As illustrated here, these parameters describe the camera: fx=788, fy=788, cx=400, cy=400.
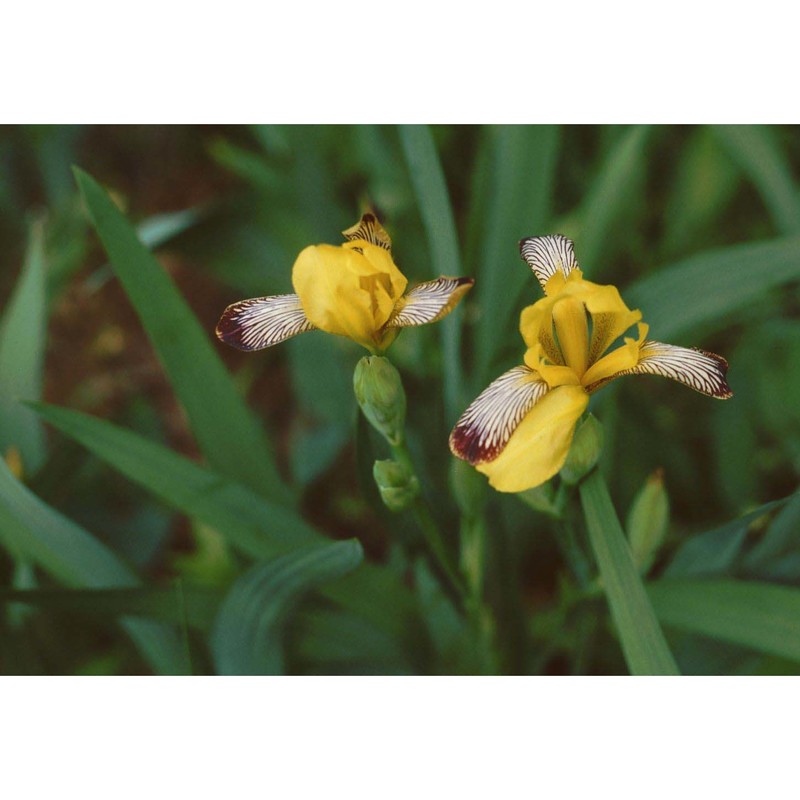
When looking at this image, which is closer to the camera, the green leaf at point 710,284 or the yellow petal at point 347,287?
the yellow petal at point 347,287

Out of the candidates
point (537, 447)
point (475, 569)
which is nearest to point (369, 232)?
point (537, 447)

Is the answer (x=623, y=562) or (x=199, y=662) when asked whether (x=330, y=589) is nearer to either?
(x=199, y=662)

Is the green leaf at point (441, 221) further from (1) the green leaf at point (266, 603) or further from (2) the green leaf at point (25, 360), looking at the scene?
(2) the green leaf at point (25, 360)

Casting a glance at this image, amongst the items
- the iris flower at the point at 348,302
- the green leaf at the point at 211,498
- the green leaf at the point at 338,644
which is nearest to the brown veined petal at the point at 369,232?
the iris flower at the point at 348,302

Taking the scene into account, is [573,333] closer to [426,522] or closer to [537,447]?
[537,447]

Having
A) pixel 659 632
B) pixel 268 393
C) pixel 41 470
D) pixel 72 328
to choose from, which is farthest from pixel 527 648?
pixel 72 328
